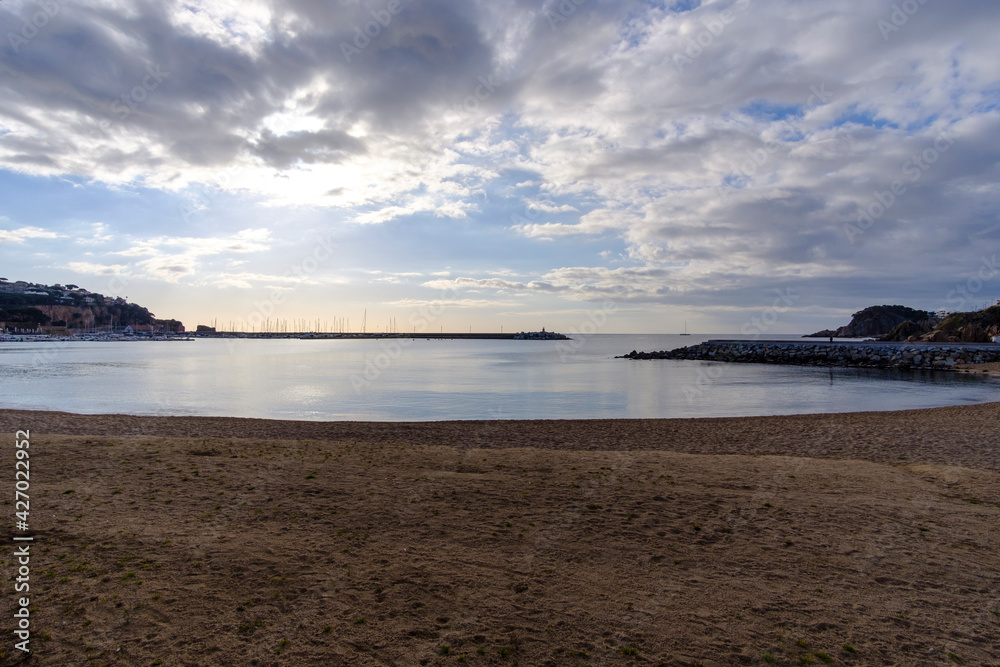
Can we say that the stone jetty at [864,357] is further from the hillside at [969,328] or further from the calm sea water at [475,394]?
the hillside at [969,328]

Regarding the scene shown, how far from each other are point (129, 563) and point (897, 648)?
743 cm

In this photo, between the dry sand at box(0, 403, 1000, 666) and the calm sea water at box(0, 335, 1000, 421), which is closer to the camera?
the dry sand at box(0, 403, 1000, 666)

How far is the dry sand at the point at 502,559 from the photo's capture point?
4457mm

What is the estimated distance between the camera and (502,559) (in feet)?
20.4

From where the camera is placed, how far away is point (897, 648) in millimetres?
4496

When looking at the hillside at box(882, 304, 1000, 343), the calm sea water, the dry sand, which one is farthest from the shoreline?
the hillside at box(882, 304, 1000, 343)

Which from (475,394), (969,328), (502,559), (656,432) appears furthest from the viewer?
(969,328)

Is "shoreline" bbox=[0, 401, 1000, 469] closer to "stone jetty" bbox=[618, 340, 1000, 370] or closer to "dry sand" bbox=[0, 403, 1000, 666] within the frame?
"dry sand" bbox=[0, 403, 1000, 666]

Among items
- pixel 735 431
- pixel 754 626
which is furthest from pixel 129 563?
A: pixel 735 431

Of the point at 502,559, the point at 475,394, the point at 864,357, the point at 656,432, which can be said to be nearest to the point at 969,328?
the point at 864,357

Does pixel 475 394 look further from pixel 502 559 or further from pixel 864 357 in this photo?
pixel 864 357

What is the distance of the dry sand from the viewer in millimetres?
4457

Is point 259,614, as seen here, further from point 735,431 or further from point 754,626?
point 735,431

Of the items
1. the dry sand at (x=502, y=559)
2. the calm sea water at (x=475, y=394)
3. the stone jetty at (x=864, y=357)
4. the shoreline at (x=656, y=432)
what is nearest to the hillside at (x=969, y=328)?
the stone jetty at (x=864, y=357)
